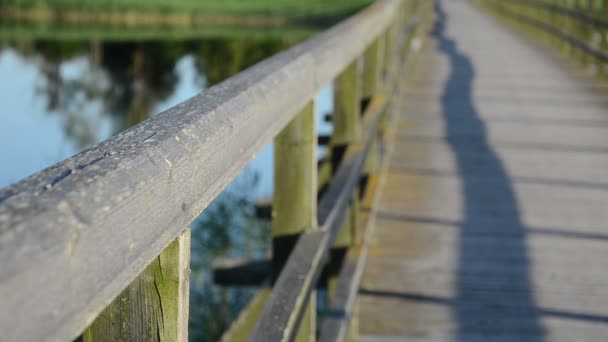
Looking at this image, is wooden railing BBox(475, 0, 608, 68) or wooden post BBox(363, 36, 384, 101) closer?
wooden post BBox(363, 36, 384, 101)

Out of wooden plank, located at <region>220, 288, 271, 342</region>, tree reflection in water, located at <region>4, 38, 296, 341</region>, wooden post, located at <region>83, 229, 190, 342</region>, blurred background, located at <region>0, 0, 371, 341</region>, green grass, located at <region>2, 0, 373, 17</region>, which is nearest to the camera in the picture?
wooden post, located at <region>83, 229, 190, 342</region>

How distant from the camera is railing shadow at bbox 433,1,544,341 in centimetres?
317

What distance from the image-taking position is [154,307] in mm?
1046

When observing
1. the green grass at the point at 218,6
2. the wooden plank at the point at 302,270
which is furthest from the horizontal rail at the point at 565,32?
the green grass at the point at 218,6

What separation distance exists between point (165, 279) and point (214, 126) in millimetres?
252

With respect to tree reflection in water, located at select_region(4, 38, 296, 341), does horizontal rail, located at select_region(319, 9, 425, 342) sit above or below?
above

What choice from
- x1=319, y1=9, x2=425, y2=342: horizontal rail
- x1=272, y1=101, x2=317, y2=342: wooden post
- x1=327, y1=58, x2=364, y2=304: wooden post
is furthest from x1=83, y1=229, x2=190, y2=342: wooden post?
x1=327, y1=58, x2=364, y2=304: wooden post

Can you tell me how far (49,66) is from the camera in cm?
3291

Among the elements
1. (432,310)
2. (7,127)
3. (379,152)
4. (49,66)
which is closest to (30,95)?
(7,127)

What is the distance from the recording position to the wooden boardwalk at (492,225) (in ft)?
10.5

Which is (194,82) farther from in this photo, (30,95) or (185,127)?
(185,127)

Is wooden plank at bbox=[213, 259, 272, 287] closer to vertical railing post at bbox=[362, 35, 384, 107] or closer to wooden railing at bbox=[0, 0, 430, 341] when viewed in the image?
vertical railing post at bbox=[362, 35, 384, 107]

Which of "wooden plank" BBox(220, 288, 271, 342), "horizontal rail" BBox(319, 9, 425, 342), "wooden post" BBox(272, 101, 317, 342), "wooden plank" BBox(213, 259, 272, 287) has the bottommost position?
"wooden plank" BBox(213, 259, 272, 287)

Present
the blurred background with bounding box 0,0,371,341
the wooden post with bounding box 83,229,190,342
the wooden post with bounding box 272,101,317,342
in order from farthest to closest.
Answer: the blurred background with bounding box 0,0,371,341 → the wooden post with bounding box 272,101,317,342 → the wooden post with bounding box 83,229,190,342
